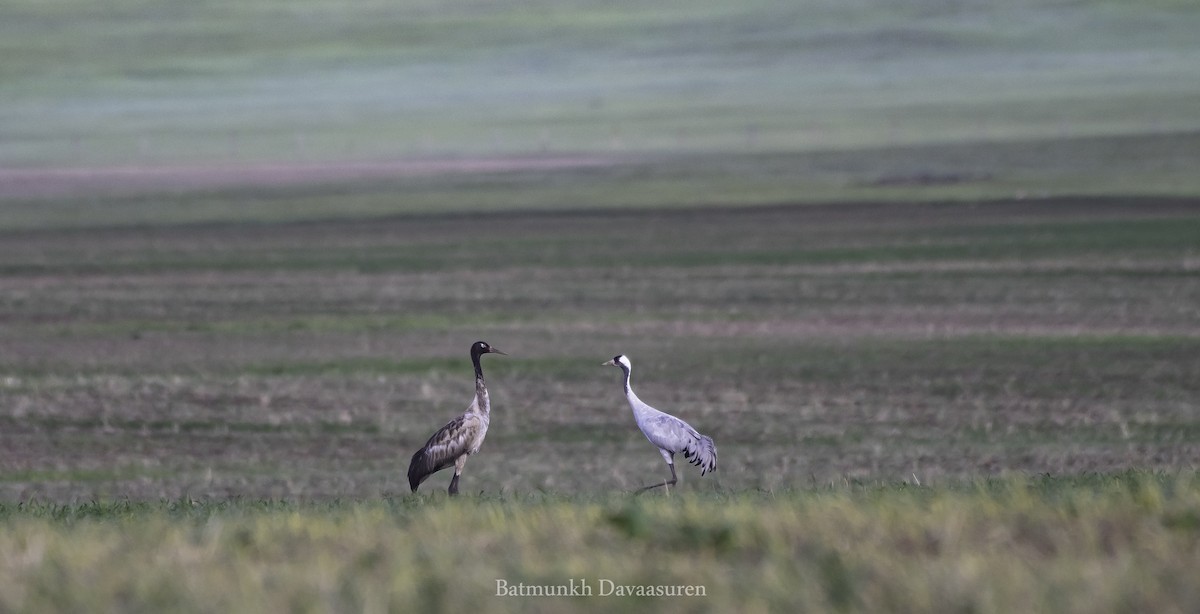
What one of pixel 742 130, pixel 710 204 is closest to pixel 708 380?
pixel 710 204

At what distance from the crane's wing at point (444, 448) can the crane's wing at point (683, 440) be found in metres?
1.40

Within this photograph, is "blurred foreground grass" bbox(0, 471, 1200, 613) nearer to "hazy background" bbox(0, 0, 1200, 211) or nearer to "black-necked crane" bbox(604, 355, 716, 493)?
"black-necked crane" bbox(604, 355, 716, 493)

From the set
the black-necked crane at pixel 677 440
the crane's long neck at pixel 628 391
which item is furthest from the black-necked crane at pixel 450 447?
the black-necked crane at pixel 677 440

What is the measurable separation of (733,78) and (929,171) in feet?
190

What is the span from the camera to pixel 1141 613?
5.21 metres

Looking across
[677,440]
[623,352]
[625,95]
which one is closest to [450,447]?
[677,440]

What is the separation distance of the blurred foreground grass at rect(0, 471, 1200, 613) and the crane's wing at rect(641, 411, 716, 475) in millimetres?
3968

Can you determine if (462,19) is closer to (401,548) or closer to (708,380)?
(708,380)

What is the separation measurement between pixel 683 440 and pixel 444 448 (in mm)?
1793

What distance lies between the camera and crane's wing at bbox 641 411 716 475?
1223 cm

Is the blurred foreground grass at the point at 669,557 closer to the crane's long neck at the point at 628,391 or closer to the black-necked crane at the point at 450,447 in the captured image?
the crane's long neck at the point at 628,391

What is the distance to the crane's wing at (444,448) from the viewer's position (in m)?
12.8

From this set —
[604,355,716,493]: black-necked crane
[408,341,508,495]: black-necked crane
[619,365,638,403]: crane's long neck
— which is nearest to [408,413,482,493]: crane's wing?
[408,341,508,495]: black-necked crane

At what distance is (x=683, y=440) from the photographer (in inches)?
481
